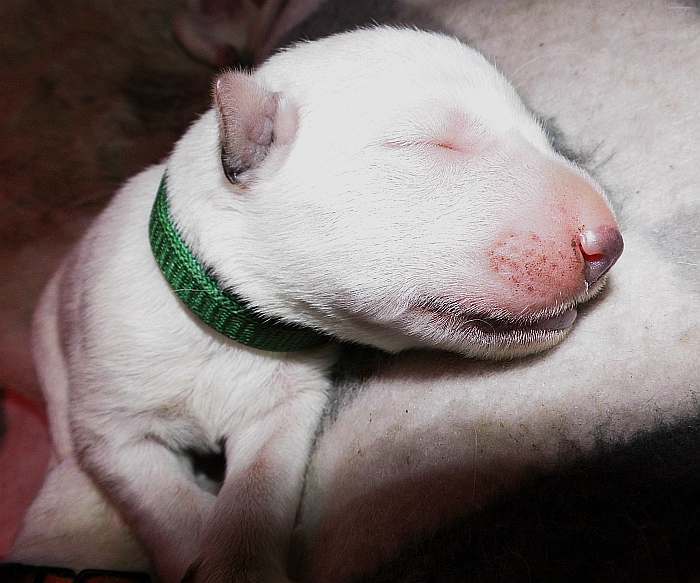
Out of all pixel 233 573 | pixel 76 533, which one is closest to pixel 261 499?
pixel 233 573

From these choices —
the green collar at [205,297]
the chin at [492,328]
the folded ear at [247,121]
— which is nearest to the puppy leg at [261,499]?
the green collar at [205,297]

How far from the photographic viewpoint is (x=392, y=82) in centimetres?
116

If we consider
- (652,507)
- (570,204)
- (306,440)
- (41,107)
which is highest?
(570,204)

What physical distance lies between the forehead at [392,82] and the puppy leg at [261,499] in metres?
0.68

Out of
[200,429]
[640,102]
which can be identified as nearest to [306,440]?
[200,429]

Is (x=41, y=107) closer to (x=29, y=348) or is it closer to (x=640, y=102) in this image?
(x=29, y=348)

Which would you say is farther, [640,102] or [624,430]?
[640,102]

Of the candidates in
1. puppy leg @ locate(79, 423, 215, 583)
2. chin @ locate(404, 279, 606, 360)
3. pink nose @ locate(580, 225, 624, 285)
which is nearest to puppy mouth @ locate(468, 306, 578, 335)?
chin @ locate(404, 279, 606, 360)

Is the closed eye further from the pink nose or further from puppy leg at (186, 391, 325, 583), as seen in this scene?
puppy leg at (186, 391, 325, 583)

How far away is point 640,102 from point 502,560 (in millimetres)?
856

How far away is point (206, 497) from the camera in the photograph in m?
1.51

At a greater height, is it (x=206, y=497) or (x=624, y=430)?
(x=624, y=430)

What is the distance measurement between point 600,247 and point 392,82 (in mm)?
448

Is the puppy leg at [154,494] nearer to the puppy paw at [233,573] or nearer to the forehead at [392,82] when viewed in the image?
the puppy paw at [233,573]
